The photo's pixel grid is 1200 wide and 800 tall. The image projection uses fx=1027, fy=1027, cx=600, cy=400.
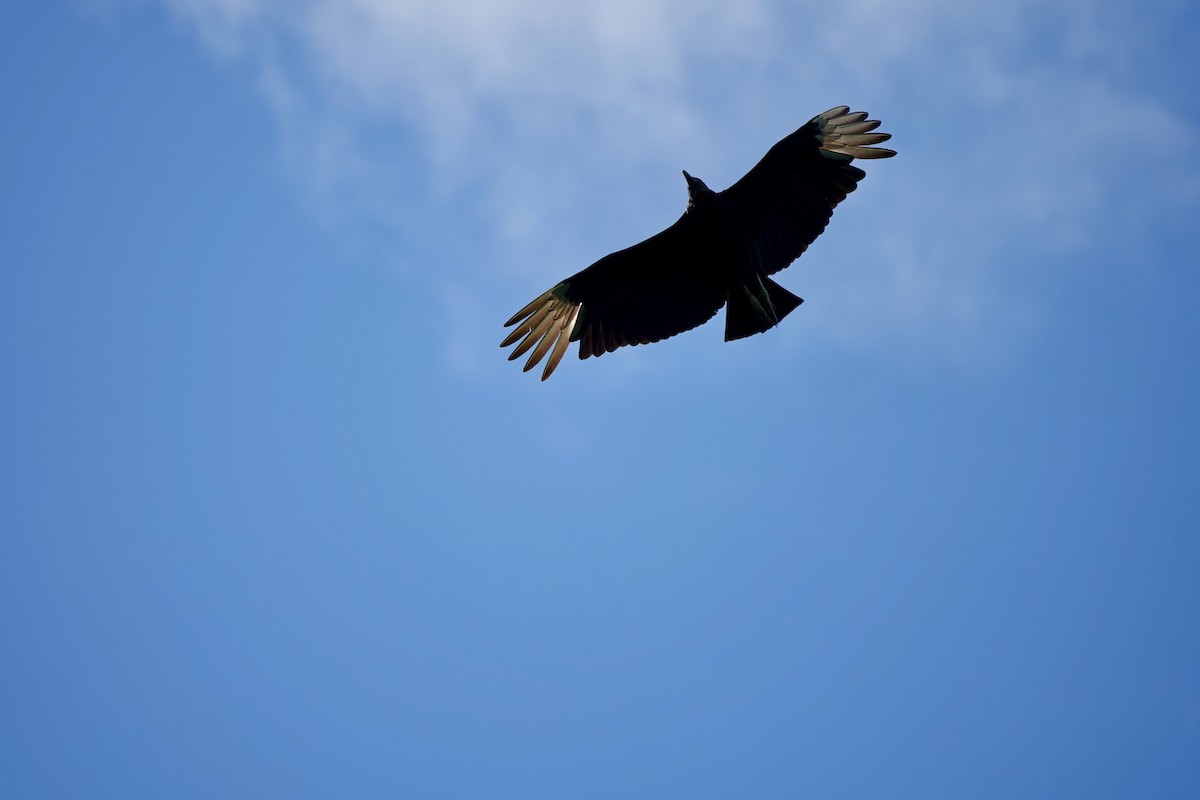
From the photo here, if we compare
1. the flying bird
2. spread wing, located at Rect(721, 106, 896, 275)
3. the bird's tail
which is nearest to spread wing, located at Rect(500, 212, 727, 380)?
the flying bird

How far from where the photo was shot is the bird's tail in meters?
9.80

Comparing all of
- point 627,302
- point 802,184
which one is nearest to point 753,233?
point 802,184

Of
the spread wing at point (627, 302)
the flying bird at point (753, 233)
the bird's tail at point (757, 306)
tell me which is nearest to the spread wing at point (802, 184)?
the flying bird at point (753, 233)

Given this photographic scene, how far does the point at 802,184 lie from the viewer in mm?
9898

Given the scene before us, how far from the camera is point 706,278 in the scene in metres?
10.3

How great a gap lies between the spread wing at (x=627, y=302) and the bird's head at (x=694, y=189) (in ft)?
1.27

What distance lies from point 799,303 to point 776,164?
135 centimetres

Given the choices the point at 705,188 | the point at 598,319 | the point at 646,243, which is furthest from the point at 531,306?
the point at 705,188

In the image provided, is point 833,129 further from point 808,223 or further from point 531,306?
point 531,306

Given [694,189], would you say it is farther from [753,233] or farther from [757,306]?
[757,306]

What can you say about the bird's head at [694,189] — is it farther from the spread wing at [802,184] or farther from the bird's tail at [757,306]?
the bird's tail at [757,306]

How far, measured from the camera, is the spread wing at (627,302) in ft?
33.8

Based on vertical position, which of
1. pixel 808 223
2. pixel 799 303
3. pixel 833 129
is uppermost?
pixel 833 129

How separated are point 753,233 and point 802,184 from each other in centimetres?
65
